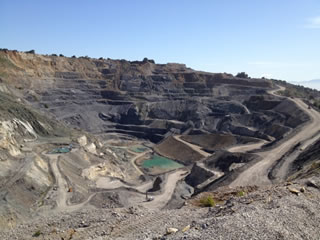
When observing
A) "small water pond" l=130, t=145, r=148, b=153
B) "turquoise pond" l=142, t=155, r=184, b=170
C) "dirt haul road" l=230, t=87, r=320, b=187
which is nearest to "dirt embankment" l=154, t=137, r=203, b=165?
"turquoise pond" l=142, t=155, r=184, b=170

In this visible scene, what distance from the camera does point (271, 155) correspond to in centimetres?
3616

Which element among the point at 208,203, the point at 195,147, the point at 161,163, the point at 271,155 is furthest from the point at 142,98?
the point at 208,203

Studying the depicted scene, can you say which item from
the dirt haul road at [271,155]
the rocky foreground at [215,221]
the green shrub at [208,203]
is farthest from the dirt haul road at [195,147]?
the green shrub at [208,203]

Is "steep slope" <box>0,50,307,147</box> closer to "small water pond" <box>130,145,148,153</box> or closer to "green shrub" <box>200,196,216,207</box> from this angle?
"small water pond" <box>130,145,148,153</box>

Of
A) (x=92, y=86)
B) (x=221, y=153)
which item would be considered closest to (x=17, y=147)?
(x=221, y=153)

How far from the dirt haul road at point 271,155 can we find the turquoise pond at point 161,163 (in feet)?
64.5

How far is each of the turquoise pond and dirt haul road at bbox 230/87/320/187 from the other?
19.7 meters

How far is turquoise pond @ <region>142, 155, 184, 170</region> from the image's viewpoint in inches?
2131

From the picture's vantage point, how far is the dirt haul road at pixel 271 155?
29.1 meters

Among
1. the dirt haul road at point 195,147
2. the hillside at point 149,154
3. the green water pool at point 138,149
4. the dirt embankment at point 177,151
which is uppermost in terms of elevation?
the hillside at point 149,154

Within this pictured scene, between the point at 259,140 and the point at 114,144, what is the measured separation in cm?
3308

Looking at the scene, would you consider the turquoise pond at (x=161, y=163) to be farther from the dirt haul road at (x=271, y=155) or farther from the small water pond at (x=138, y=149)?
the dirt haul road at (x=271, y=155)

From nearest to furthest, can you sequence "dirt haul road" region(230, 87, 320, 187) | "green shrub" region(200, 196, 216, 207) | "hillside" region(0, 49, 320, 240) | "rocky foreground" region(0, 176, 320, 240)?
"rocky foreground" region(0, 176, 320, 240) < "hillside" region(0, 49, 320, 240) < "green shrub" region(200, 196, 216, 207) < "dirt haul road" region(230, 87, 320, 187)

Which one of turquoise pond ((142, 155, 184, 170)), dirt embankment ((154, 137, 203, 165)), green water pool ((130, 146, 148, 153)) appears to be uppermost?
dirt embankment ((154, 137, 203, 165))
